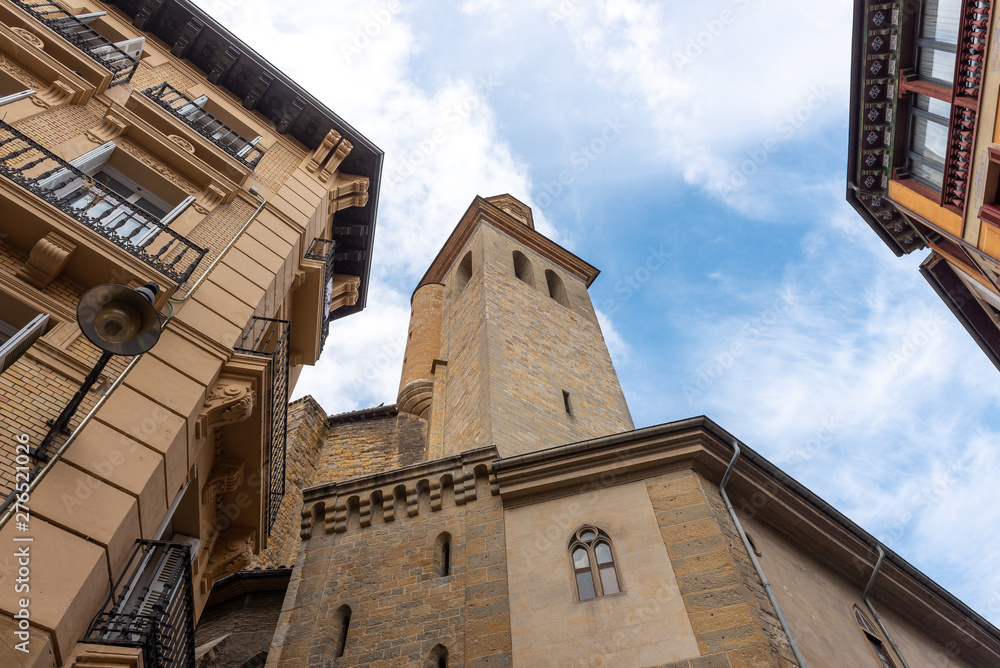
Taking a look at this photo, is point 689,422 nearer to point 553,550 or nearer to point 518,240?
point 553,550

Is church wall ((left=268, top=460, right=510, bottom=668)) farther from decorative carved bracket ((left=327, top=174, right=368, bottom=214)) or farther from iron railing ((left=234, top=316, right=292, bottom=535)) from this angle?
decorative carved bracket ((left=327, top=174, right=368, bottom=214))

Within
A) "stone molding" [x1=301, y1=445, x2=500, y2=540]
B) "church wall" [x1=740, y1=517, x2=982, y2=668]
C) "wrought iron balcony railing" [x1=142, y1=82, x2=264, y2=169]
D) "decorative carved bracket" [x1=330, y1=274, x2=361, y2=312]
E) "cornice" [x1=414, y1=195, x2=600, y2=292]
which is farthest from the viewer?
"cornice" [x1=414, y1=195, x2=600, y2=292]

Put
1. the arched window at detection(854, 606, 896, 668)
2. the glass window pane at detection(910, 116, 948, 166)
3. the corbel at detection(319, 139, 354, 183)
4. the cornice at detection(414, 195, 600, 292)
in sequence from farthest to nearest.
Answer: the cornice at detection(414, 195, 600, 292) < the corbel at detection(319, 139, 354, 183) < the glass window pane at detection(910, 116, 948, 166) < the arched window at detection(854, 606, 896, 668)

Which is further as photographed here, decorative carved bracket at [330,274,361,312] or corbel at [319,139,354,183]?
decorative carved bracket at [330,274,361,312]

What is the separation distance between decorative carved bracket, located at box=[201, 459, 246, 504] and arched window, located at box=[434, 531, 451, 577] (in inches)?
131

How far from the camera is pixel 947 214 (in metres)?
12.9

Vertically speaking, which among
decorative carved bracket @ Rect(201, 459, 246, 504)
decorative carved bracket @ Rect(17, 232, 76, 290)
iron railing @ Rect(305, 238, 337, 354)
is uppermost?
iron railing @ Rect(305, 238, 337, 354)

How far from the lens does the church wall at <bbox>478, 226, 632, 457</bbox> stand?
54.2ft

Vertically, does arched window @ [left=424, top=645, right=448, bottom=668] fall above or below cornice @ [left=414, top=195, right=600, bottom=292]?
below

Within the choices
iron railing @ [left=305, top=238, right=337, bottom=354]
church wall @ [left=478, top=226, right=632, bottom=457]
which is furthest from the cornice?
iron railing @ [left=305, top=238, right=337, bottom=354]

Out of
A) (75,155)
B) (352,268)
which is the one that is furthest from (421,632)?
(352,268)

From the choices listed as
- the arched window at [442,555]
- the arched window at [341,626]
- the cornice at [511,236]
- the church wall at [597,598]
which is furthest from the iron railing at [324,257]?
the cornice at [511,236]

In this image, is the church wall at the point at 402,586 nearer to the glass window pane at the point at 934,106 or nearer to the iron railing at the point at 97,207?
the iron railing at the point at 97,207

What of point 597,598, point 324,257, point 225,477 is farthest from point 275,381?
point 597,598
